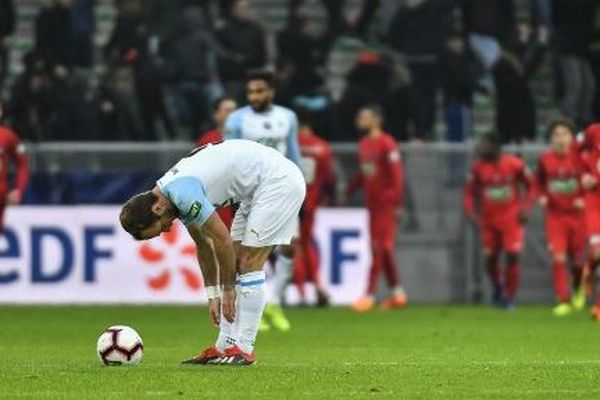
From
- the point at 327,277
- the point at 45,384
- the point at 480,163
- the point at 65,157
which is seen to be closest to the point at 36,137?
the point at 65,157

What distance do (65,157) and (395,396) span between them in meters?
12.4

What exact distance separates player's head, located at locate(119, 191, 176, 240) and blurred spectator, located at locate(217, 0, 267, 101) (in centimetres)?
1163

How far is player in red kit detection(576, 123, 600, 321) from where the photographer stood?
17812 mm

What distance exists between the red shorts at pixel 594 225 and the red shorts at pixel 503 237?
3023mm

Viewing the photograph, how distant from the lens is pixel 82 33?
74.4 feet

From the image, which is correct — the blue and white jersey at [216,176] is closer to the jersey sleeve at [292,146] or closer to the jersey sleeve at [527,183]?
the jersey sleeve at [292,146]

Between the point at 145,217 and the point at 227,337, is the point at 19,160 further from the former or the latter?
the point at 145,217

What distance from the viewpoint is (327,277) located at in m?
21.7

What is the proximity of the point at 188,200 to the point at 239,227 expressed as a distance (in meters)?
1.40

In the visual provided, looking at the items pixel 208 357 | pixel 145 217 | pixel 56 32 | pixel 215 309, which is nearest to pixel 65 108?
pixel 56 32

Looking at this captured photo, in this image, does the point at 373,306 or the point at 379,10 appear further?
the point at 379,10

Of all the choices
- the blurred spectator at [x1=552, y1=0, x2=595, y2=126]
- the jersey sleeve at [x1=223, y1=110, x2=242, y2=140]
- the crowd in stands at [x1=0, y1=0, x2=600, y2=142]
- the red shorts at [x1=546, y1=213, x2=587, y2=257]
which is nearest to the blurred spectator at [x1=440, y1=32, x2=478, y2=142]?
the crowd in stands at [x1=0, y1=0, x2=600, y2=142]

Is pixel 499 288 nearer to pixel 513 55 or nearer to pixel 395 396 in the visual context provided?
pixel 513 55

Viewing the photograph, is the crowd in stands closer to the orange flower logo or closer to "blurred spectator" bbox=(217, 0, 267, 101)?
"blurred spectator" bbox=(217, 0, 267, 101)
